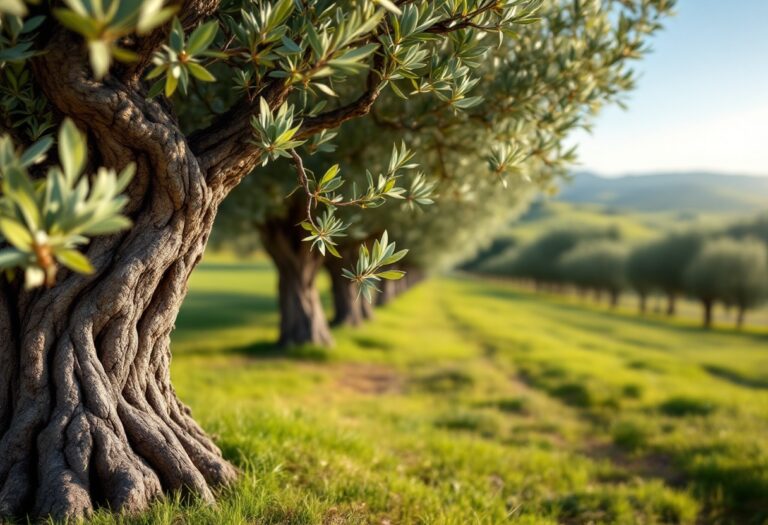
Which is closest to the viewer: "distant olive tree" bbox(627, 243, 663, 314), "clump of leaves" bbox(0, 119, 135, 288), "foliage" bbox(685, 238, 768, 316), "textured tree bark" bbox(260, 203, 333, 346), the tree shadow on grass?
"clump of leaves" bbox(0, 119, 135, 288)

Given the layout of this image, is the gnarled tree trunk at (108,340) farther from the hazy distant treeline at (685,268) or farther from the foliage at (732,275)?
the foliage at (732,275)

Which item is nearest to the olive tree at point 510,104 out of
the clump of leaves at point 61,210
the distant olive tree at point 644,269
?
the clump of leaves at point 61,210

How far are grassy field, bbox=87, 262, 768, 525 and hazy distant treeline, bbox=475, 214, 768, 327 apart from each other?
113 ft

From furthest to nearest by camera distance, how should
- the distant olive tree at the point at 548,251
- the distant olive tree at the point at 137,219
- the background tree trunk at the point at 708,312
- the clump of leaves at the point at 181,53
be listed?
the distant olive tree at the point at 548,251 < the background tree trunk at the point at 708,312 < the distant olive tree at the point at 137,219 < the clump of leaves at the point at 181,53

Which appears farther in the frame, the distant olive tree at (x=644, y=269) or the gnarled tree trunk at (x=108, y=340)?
the distant olive tree at (x=644, y=269)

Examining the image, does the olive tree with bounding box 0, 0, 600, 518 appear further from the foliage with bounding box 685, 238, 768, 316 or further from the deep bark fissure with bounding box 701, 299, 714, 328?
the deep bark fissure with bounding box 701, 299, 714, 328

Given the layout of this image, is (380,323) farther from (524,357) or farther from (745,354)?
(745,354)

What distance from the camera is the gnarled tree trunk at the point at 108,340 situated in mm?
3631

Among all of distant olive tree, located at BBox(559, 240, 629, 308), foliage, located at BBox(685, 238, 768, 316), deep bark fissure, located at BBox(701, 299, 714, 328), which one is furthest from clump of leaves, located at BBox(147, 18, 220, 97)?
distant olive tree, located at BBox(559, 240, 629, 308)

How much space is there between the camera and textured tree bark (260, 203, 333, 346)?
17688 millimetres

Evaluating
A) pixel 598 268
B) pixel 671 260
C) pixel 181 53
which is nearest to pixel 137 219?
pixel 181 53

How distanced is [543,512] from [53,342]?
5.42 m

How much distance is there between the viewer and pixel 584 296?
10000 centimetres

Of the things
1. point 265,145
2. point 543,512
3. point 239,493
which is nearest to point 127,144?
point 265,145
